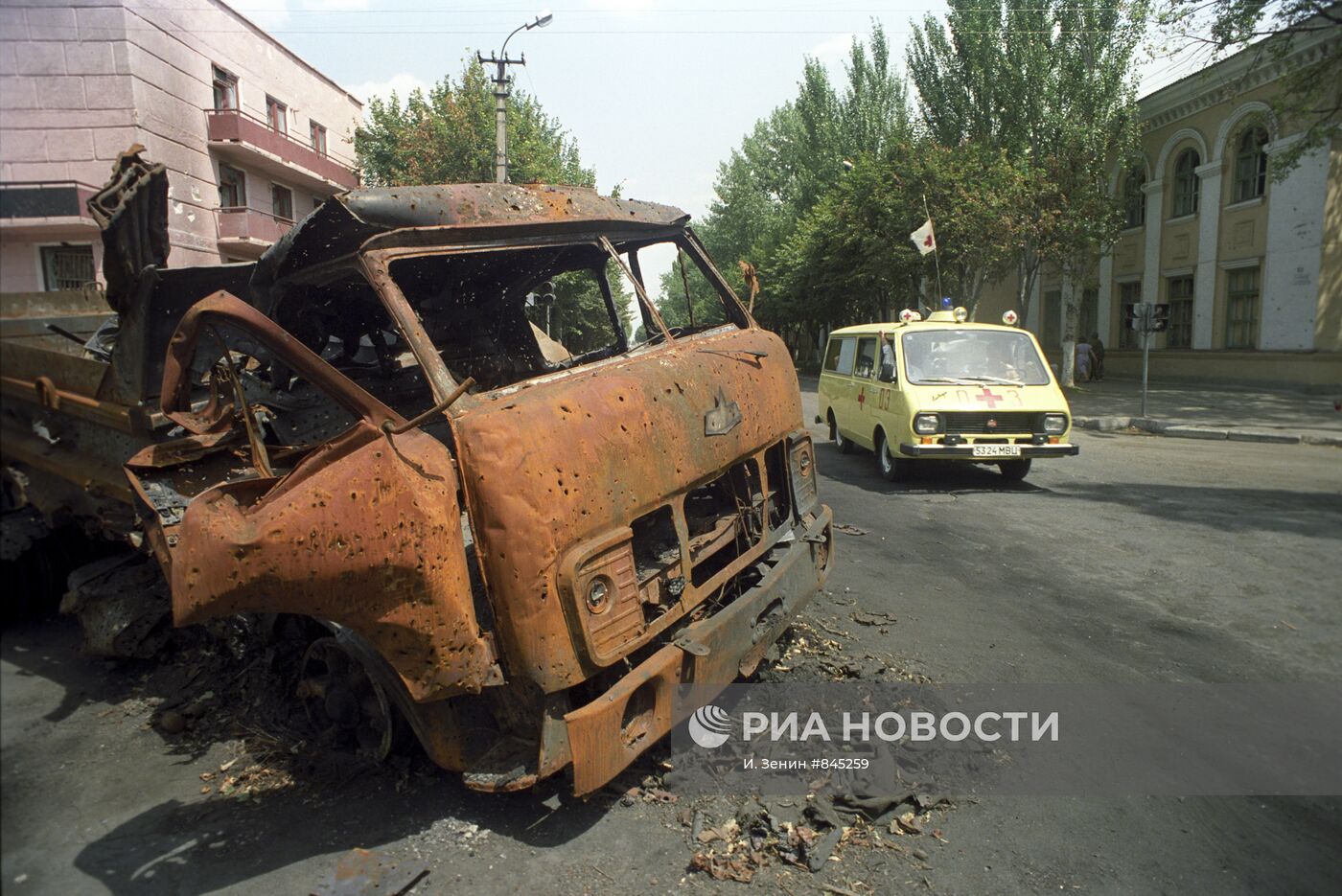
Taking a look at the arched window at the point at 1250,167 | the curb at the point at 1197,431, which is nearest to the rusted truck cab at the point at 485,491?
the curb at the point at 1197,431

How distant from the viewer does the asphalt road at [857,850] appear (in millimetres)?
2318

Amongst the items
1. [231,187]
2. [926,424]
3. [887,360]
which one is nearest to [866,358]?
[887,360]

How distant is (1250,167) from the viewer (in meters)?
19.2

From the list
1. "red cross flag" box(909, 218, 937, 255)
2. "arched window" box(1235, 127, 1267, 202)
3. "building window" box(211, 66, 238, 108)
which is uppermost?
"arched window" box(1235, 127, 1267, 202)

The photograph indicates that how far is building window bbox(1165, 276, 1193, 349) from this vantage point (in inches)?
851

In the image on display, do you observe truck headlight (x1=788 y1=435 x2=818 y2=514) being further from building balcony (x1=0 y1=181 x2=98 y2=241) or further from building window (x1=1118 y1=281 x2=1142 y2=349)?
building window (x1=1118 y1=281 x2=1142 y2=349)

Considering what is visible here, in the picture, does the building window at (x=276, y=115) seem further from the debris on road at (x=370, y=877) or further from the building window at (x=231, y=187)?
the debris on road at (x=370, y=877)

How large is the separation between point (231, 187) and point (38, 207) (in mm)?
1782

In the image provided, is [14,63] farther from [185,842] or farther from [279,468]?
[185,842]

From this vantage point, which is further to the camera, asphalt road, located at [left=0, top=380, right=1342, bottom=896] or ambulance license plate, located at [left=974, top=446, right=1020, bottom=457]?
ambulance license plate, located at [left=974, top=446, right=1020, bottom=457]

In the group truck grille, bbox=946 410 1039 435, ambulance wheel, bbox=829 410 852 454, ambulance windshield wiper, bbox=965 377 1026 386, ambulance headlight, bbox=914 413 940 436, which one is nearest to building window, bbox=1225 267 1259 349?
ambulance wheel, bbox=829 410 852 454

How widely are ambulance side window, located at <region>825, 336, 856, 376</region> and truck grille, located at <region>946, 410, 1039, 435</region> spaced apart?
254cm

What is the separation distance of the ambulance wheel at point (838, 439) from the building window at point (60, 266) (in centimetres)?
1034

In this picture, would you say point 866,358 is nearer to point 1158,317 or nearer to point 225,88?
point 1158,317
